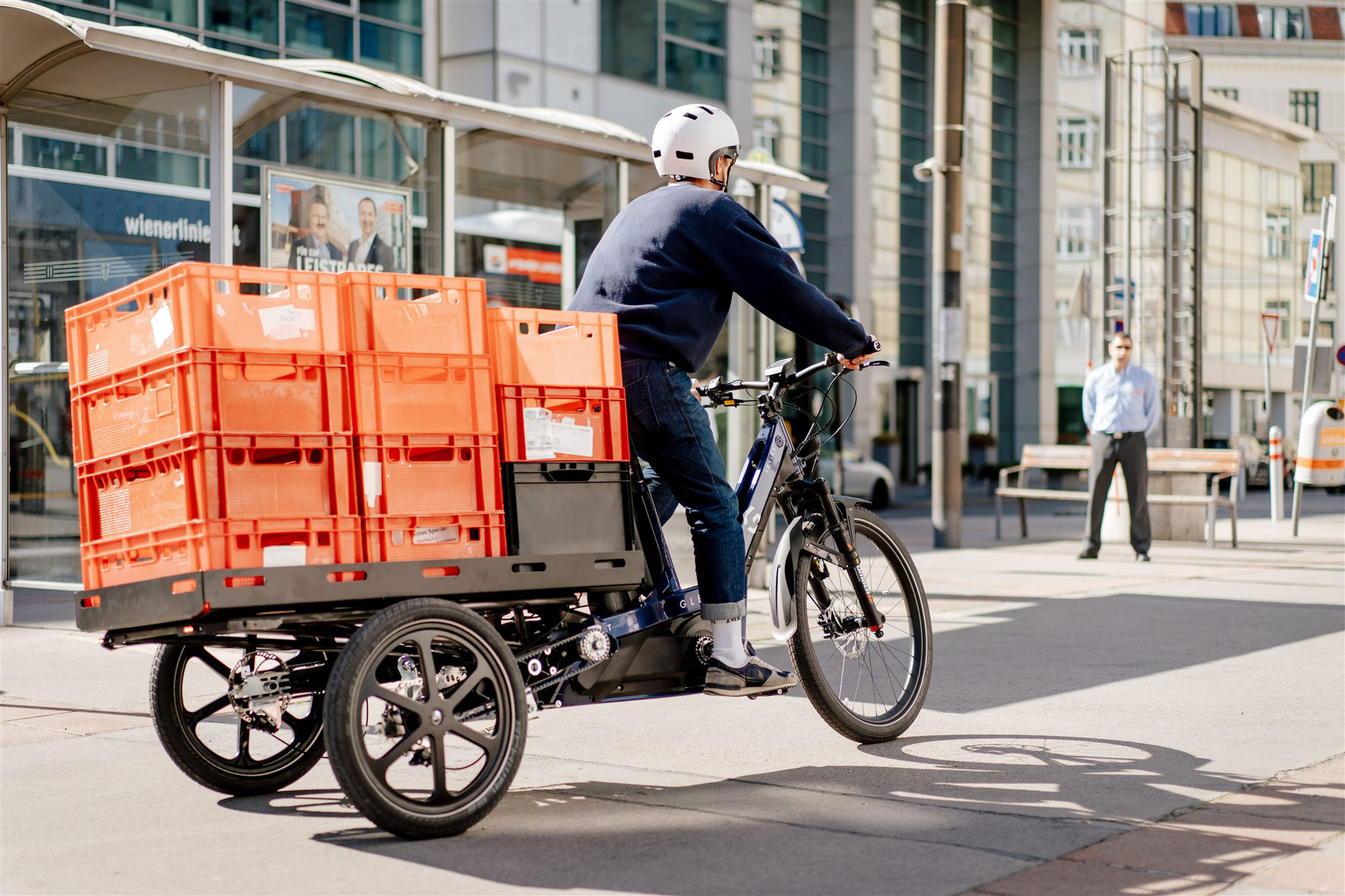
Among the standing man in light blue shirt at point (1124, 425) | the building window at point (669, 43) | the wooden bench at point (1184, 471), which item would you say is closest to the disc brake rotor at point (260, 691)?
the standing man in light blue shirt at point (1124, 425)

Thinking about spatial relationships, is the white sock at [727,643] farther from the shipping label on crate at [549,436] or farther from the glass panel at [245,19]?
the glass panel at [245,19]

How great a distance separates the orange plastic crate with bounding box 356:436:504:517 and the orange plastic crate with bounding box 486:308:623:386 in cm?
26

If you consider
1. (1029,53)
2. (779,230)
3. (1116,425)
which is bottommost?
(1116,425)

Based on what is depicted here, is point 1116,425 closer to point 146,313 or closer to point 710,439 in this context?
point 710,439

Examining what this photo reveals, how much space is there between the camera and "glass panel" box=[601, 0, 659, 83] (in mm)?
22797

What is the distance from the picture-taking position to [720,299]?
5086mm

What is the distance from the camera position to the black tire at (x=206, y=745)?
4.60m

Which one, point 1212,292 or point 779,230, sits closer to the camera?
point 779,230

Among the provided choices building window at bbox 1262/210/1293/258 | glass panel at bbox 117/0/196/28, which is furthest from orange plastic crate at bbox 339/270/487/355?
building window at bbox 1262/210/1293/258

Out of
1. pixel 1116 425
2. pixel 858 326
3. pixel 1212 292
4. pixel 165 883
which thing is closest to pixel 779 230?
pixel 1116 425

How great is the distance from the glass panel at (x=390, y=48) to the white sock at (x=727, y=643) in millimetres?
16424

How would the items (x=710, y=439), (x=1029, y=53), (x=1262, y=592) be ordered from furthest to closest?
(x=1029, y=53)
(x=1262, y=592)
(x=710, y=439)

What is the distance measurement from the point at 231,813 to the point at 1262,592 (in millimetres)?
8143

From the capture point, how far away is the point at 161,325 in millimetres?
4109
